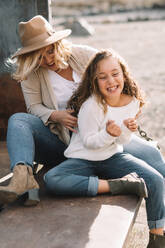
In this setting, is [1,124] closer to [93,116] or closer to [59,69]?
[59,69]

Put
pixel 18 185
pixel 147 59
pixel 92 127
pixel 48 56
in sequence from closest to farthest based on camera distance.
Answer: pixel 18 185 → pixel 92 127 → pixel 48 56 → pixel 147 59

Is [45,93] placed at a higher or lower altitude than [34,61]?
lower

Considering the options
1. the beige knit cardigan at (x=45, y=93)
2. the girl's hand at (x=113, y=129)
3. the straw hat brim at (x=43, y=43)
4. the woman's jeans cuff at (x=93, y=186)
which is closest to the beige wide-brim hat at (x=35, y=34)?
the straw hat brim at (x=43, y=43)

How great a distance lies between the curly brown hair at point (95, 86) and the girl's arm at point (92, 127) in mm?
56

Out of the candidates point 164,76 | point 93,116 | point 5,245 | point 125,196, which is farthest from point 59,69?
point 164,76

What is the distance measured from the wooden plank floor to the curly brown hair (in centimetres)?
58

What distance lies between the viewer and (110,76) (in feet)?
8.36

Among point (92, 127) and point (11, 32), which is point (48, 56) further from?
point (11, 32)

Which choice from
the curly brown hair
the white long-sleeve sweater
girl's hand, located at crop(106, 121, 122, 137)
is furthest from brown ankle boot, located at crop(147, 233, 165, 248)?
the curly brown hair

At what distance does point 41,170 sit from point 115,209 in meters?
0.77

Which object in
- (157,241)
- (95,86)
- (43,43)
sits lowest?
(157,241)

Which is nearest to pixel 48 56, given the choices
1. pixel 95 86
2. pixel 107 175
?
pixel 95 86

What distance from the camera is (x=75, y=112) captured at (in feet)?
9.15

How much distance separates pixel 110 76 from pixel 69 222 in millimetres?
878
